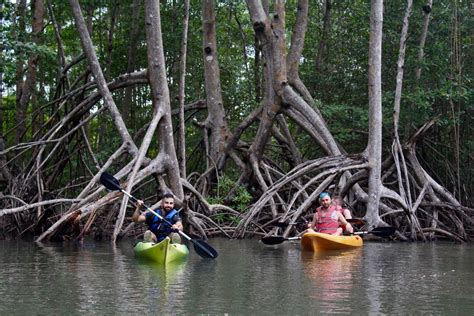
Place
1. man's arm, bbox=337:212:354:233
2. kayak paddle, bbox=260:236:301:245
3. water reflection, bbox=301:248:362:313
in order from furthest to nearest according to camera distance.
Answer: man's arm, bbox=337:212:354:233, kayak paddle, bbox=260:236:301:245, water reflection, bbox=301:248:362:313

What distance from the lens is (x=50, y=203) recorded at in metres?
13.4

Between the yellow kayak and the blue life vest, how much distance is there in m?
1.90

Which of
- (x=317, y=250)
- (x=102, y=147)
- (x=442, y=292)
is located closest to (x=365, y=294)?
(x=442, y=292)

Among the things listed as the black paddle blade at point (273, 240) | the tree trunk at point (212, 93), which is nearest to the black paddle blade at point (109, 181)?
the black paddle blade at point (273, 240)

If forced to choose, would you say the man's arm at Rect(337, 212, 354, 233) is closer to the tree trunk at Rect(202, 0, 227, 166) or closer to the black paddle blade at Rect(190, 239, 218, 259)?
the black paddle blade at Rect(190, 239, 218, 259)

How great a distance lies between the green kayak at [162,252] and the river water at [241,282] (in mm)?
162

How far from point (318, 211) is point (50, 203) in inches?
160

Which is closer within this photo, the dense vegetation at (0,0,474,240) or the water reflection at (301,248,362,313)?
the water reflection at (301,248,362,313)

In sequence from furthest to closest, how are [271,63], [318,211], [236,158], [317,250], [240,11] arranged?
1. [240,11]
2. [236,158]
3. [271,63]
4. [318,211]
5. [317,250]

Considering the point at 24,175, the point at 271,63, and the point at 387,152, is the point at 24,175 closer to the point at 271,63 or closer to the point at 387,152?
the point at 271,63

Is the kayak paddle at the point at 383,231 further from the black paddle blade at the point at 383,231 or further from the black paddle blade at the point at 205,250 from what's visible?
the black paddle blade at the point at 205,250

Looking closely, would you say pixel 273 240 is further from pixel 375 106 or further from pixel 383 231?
pixel 375 106

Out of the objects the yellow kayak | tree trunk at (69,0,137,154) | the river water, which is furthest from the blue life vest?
tree trunk at (69,0,137,154)

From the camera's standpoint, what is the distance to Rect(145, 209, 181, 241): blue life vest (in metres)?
11.6
